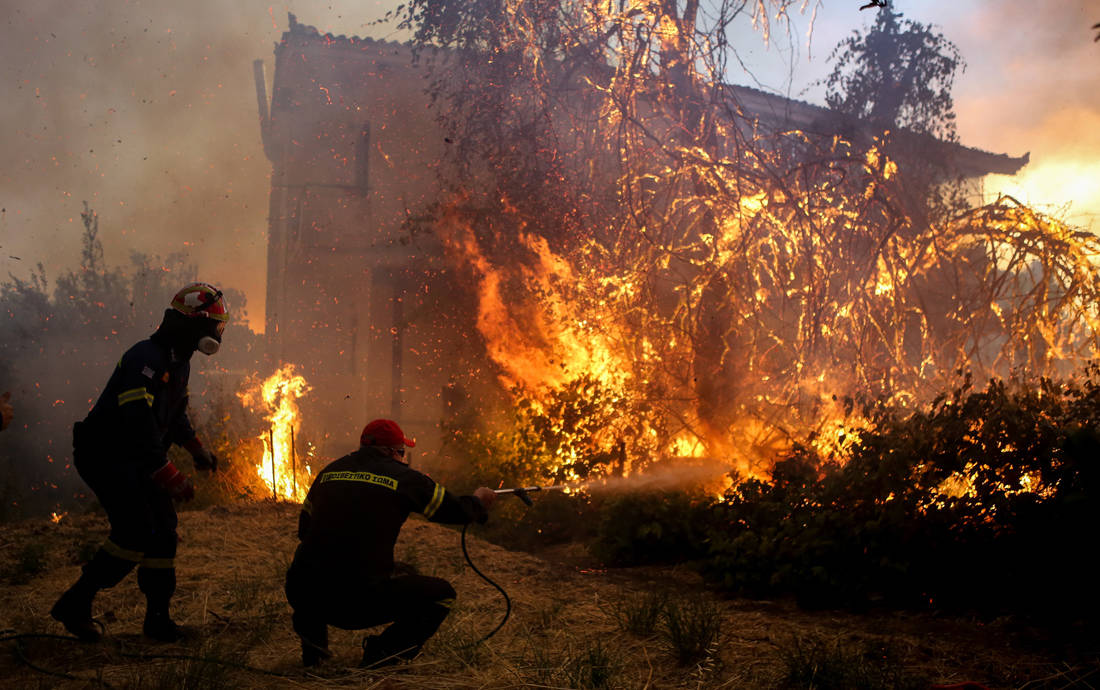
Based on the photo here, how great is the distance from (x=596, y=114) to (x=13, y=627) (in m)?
10.7

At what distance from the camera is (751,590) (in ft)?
20.0

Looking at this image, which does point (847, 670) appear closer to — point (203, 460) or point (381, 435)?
point (381, 435)

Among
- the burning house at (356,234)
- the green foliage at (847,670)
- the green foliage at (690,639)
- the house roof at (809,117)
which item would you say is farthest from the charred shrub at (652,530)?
the house roof at (809,117)

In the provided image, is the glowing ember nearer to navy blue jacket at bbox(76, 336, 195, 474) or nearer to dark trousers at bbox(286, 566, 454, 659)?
navy blue jacket at bbox(76, 336, 195, 474)

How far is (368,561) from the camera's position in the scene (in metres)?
3.91

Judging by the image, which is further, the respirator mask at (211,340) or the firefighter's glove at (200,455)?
the firefighter's glove at (200,455)

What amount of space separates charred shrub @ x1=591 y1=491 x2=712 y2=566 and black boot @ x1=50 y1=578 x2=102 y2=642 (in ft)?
15.5

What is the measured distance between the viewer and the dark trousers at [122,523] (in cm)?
443

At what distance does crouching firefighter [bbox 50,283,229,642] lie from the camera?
14.5 ft

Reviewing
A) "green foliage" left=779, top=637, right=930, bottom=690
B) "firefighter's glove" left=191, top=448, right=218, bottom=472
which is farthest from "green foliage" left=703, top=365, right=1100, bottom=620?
"firefighter's glove" left=191, top=448, right=218, bottom=472

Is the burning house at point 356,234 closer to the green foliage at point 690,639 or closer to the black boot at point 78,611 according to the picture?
the black boot at point 78,611

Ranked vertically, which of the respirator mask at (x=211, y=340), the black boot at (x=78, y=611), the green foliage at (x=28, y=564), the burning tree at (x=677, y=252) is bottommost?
the green foliage at (x=28, y=564)

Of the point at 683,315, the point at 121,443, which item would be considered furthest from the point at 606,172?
the point at 121,443

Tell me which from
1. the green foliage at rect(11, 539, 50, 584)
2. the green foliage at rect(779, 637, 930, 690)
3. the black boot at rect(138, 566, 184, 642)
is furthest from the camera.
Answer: the green foliage at rect(11, 539, 50, 584)
